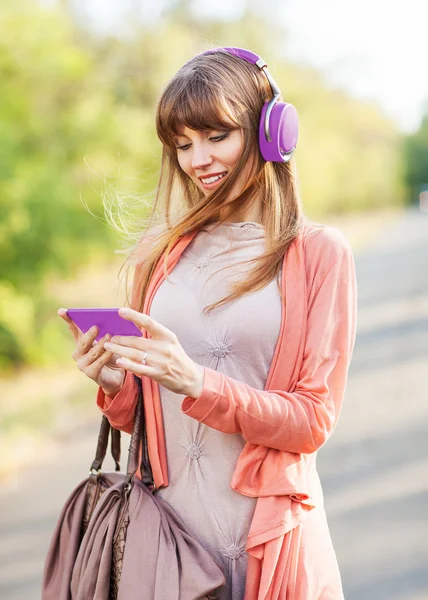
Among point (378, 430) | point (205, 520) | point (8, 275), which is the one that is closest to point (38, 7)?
point (8, 275)

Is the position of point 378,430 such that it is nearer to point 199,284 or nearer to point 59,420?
point 59,420

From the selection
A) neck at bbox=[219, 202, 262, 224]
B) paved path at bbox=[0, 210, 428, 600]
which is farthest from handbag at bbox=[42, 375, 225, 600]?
paved path at bbox=[0, 210, 428, 600]

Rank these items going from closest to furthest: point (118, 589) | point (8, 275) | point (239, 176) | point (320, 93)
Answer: point (118, 589) → point (239, 176) → point (8, 275) → point (320, 93)

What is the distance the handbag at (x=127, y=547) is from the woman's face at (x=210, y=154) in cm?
60

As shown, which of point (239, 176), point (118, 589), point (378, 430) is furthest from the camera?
point (378, 430)

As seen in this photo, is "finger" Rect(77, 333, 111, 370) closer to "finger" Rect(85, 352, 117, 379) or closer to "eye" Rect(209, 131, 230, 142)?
"finger" Rect(85, 352, 117, 379)

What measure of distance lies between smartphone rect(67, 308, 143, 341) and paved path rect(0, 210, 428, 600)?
2.89m

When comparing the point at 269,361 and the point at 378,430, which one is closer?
the point at 269,361

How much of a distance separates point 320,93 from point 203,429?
24954 mm

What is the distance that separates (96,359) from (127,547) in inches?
17.6

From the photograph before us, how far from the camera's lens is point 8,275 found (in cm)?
779

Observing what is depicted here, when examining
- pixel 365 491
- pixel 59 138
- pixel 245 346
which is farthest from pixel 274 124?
pixel 59 138

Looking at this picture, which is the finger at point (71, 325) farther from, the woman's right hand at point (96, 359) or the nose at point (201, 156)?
the nose at point (201, 156)

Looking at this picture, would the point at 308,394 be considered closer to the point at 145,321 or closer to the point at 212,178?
the point at 145,321
